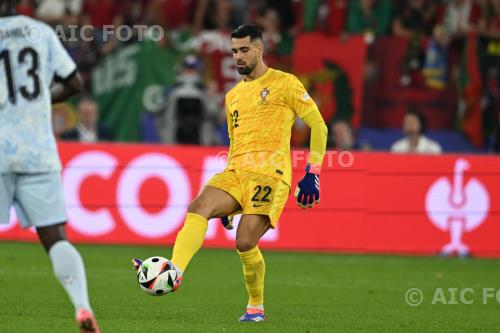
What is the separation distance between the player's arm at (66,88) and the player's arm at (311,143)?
2270 millimetres

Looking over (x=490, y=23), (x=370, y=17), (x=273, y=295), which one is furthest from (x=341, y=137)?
(x=273, y=295)

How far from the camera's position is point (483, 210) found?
15969mm

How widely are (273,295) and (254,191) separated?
226 cm

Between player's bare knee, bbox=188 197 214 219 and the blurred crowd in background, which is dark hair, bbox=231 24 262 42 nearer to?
player's bare knee, bbox=188 197 214 219

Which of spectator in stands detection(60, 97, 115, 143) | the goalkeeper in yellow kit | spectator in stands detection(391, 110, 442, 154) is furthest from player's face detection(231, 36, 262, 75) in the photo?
spectator in stands detection(60, 97, 115, 143)

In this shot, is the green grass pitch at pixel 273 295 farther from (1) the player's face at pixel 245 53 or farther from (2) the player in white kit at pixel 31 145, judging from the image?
(1) the player's face at pixel 245 53

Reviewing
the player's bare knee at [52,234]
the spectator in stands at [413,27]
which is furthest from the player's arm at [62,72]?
the spectator in stands at [413,27]

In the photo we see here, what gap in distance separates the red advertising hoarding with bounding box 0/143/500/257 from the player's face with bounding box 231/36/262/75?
20.4ft

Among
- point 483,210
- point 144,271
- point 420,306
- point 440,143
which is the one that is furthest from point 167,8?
point 144,271

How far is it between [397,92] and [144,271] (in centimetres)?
1103

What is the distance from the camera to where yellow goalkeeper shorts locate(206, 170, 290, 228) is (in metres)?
9.55

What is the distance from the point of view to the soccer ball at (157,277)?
9016mm

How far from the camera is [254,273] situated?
377 inches

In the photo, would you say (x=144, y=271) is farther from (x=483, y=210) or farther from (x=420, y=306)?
(x=483, y=210)
